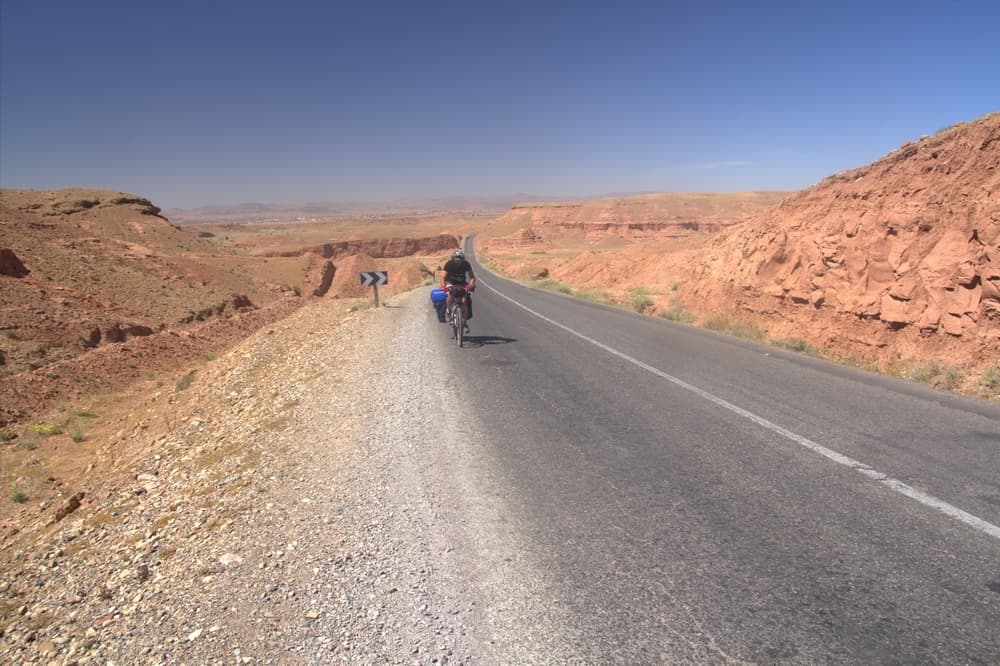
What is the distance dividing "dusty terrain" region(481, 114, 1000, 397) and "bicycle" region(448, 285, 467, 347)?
699 cm

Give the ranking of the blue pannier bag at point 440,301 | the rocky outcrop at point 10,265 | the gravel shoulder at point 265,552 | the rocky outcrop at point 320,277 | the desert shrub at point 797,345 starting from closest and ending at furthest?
the gravel shoulder at point 265,552
the desert shrub at point 797,345
the blue pannier bag at point 440,301
the rocky outcrop at point 10,265
the rocky outcrop at point 320,277

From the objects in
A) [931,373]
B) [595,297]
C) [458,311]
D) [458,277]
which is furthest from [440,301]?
[595,297]

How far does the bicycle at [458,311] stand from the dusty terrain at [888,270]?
6.99m

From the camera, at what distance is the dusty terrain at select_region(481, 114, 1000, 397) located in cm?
915

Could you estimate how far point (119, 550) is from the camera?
13.9 feet

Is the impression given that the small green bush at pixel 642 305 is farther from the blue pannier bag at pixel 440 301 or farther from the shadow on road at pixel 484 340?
the blue pannier bag at pixel 440 301

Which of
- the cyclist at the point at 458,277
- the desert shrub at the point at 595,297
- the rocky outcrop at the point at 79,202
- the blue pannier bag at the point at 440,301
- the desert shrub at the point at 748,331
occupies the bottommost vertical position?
the desert shrub at the point at 595,297

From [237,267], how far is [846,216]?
34.1m

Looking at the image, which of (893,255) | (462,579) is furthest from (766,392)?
(893,255)

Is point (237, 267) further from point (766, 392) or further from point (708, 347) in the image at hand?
point (766, 392)

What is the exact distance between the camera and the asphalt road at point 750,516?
9.07ft

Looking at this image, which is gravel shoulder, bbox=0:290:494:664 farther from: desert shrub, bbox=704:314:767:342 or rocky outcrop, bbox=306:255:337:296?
rocky outcrop, bbox=306:255:337:296

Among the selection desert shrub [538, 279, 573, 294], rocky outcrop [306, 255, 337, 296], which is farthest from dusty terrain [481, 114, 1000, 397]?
rocky outcrop [306, 255, 337, 296]

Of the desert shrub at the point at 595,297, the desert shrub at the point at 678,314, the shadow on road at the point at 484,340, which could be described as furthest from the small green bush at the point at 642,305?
the shadow on road at the point at 484,340
